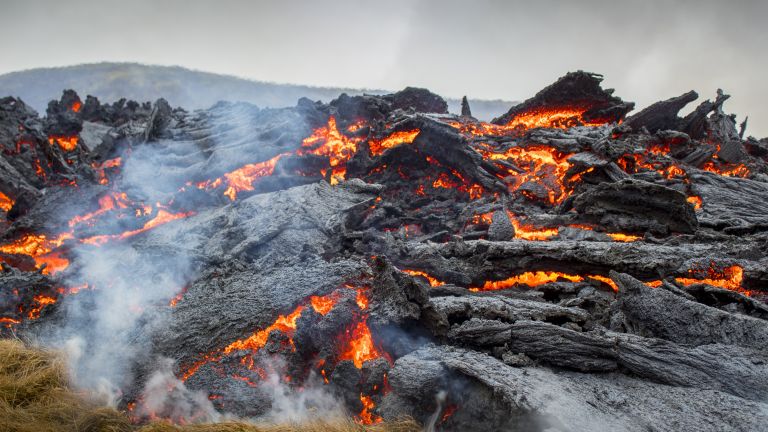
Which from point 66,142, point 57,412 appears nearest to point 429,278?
point 57,412

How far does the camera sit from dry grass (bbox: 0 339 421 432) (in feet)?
16.1

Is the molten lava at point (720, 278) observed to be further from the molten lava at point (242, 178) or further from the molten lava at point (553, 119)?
the molten lava at point (242, 178)

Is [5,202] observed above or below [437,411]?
above

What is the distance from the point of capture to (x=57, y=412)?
17.5 feet

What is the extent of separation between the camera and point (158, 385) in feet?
20.1

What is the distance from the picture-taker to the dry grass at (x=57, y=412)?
4.90 meters

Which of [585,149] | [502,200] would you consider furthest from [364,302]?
[585,149]

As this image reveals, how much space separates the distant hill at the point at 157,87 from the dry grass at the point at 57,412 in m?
43.4

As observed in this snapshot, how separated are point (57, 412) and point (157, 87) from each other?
55.5 meters

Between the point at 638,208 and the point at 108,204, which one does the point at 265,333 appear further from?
the point at 108,204

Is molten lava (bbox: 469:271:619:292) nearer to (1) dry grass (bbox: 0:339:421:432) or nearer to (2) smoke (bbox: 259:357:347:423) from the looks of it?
(2) smoke (bbox: 259:357:347:423)

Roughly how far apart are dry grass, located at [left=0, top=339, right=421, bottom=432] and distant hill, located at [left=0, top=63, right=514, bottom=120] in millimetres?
43361

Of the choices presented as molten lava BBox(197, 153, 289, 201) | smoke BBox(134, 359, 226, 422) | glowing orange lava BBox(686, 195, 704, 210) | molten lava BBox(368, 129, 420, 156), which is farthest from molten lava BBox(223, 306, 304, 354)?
glowing orange lava BBox(686, 195, 704, 210)

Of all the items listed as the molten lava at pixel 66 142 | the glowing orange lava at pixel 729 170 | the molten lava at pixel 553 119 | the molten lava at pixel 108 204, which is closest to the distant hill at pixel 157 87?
the molten lava at pixel 553 119
